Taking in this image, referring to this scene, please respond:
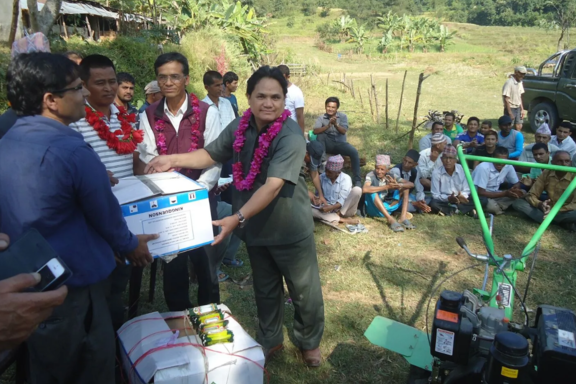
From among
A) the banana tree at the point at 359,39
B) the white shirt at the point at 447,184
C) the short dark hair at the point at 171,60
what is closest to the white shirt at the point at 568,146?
the white shirt at the point at 447,184

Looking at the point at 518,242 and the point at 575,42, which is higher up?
the point at 575,42

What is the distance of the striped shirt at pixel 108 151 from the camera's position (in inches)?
115

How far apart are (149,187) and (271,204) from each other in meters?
0.74

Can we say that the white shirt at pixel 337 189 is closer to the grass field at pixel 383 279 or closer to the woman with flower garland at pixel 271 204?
the grass field at pixel 383 279

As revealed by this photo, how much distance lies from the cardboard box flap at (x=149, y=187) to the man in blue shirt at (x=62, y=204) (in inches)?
9.9

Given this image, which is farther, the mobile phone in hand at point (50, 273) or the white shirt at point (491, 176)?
the white shirt at point (491, 176)

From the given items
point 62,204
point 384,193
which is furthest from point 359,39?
point 62,204

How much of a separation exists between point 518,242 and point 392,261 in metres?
1.76

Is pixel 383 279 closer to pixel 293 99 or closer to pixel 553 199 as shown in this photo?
pixel 553 199

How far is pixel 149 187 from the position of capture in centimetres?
248

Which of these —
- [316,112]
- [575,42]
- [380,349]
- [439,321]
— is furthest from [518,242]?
[575,42]

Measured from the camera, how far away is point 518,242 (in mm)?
5527

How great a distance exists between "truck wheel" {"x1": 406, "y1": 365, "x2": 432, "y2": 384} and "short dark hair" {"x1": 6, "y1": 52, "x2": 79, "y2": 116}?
2.32m

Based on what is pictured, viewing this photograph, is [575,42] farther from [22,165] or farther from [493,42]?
[22,165]
